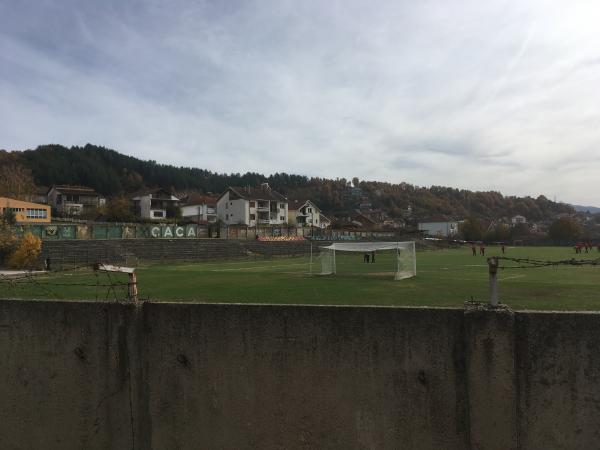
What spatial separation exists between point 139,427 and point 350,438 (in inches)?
82.1

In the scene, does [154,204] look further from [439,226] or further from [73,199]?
[439,226]

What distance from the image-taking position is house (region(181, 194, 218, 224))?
110812 mm

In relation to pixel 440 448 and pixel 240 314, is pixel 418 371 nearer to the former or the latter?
pixel 440 448

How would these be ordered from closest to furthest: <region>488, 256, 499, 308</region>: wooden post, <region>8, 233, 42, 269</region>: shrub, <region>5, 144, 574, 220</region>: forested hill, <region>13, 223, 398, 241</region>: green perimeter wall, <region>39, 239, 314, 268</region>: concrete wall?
<region>488, 256, 499, 308</region>: wooden post
<region>8, 233, 42, 269</region>: shrub
<region>39, 239, 314, 268</region>: concrete wall
<region>13, 223, 398, 241</region>: green perimeter wall
<region>5, 144, 574, 220</region>: forested hill

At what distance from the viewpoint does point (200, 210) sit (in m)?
112

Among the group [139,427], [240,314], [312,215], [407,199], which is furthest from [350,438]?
[407,199]

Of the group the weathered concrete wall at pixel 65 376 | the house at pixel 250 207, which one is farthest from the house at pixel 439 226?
the weathered concrete wall at pixel 65 376

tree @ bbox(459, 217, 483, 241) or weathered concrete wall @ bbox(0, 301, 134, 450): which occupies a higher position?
tree @ bbox(459, 217, 483, 241)

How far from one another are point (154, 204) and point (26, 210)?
121ft

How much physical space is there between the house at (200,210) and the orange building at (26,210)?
39274mm

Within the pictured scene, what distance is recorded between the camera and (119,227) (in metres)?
55.0

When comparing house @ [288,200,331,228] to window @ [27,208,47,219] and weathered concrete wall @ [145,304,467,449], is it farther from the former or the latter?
weathered concrete wall @ [145,304,467,449]

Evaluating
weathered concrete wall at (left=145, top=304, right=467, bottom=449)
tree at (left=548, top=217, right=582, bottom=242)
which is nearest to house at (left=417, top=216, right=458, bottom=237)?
tree at (left=548, top=217, right=582, bottom=242)

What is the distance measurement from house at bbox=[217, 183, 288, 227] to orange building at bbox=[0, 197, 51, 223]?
40.3m
